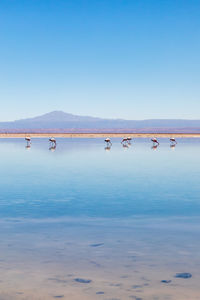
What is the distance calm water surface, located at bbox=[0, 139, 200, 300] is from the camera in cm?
791

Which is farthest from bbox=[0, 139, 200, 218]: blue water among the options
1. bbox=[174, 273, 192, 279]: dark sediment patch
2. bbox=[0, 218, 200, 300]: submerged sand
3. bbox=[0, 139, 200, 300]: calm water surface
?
bbox=[174, 273, 192, 279]: dark sediment patch

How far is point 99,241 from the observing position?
11.0 m

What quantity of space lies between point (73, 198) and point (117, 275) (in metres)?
9.84

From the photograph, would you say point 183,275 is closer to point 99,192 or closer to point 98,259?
point 98,259

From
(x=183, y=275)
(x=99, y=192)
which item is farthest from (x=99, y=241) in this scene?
(x=99, y=192)

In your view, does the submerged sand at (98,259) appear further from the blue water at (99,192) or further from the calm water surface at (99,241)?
the blue water at (99,192)

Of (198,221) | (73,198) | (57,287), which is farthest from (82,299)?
(73,198)

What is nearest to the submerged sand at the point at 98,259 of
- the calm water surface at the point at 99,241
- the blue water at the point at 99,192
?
the calm water surface at the point at 99,241

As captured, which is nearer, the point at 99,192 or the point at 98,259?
the point at 98,259

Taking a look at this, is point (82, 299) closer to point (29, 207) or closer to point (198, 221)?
point (198, 221)

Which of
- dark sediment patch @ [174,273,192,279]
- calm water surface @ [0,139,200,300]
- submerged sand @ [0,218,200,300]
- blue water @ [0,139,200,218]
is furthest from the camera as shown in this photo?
blue water @ [0,139,200,218]

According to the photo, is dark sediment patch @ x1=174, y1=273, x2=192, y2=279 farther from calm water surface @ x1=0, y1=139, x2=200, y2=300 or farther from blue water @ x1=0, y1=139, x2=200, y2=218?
blue water @ x1=0, y1=139, x2=200, y2=218

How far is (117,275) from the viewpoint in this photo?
8.47 metres

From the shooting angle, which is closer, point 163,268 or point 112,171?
point 163,268
